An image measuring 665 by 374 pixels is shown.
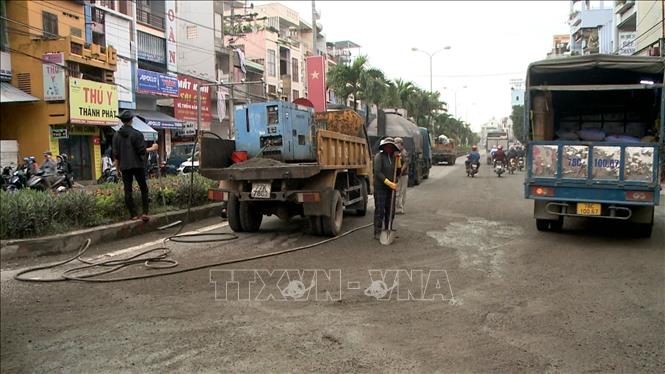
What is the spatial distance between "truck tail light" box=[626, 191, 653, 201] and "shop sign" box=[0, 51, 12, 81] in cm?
2277

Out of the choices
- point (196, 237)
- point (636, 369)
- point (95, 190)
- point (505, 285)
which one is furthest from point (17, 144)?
point (636, 369)

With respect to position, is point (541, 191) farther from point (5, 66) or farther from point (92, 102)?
point (5, 66)

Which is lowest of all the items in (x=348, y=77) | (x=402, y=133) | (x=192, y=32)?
(x=402, y=133)

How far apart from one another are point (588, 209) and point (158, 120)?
23733 mm

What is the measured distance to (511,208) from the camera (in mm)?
12594

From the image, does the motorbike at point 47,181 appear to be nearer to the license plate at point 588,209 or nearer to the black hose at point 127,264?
the black hose at point 127,264

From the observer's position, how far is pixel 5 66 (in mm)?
21594

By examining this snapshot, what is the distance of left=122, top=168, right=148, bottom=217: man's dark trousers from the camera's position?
8.36m

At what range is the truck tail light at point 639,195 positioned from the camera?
25.6ft

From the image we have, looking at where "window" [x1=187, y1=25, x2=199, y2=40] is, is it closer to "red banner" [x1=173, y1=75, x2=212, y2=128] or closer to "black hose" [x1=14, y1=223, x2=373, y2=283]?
"red banner" [x1=173, y1=75, x2=212, y2=128]

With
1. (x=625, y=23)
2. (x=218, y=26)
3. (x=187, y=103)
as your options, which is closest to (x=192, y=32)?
(x=218, y=26)

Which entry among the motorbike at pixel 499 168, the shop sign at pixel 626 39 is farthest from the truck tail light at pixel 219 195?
the shop sign at pixel 626 39

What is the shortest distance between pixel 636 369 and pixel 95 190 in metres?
8.50

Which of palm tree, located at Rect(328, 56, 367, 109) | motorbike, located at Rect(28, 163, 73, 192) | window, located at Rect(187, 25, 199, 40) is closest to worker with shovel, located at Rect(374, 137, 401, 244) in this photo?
motorbike, located at Rect(28, 163, 73, 192)
